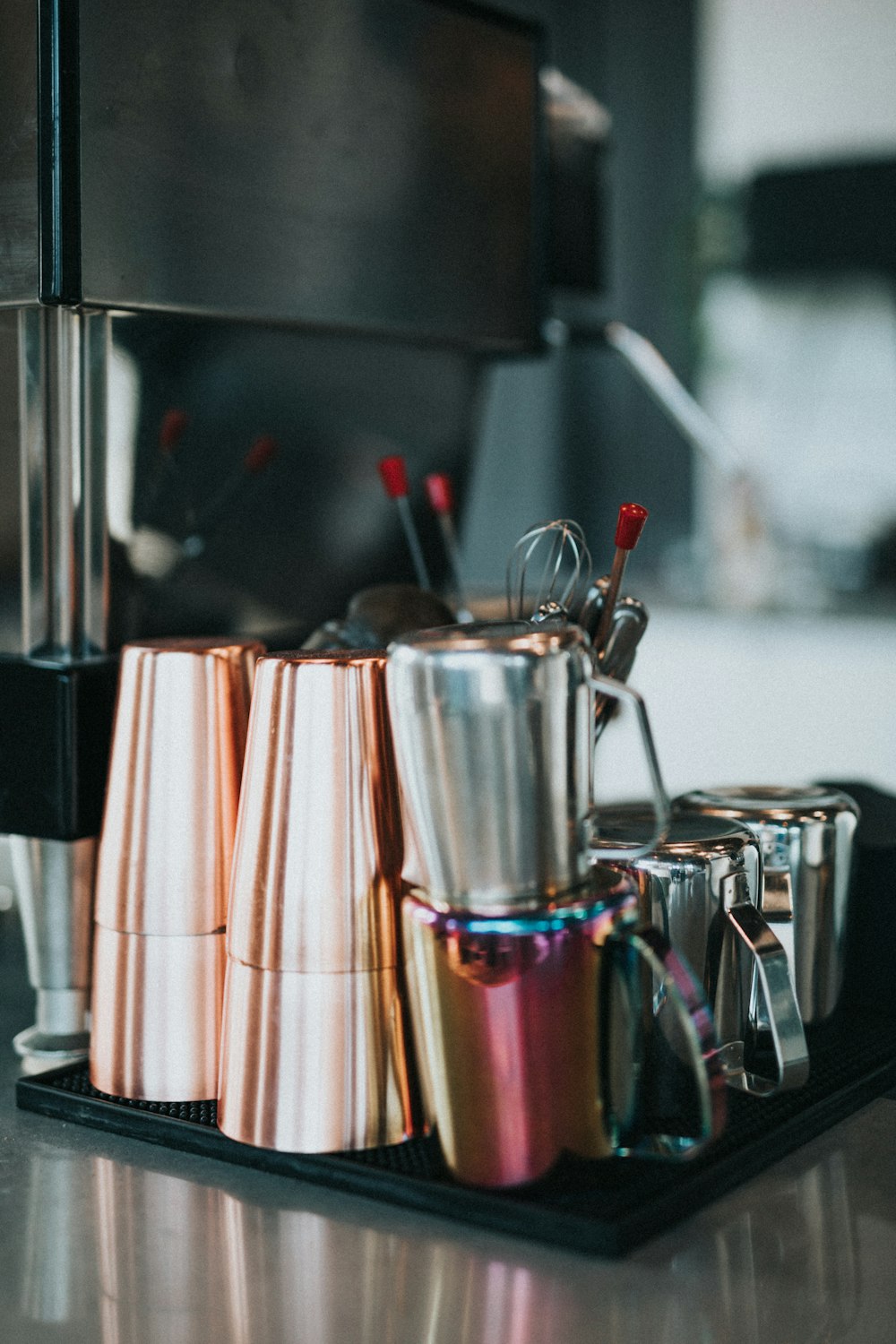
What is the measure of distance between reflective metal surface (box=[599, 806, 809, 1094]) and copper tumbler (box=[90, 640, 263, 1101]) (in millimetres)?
184

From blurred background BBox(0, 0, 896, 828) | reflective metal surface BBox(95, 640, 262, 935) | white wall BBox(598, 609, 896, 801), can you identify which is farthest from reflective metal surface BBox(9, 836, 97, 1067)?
white wall BBox(598, 609, 896, 801)

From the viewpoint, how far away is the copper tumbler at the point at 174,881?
69cm

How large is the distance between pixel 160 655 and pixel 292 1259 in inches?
10.7

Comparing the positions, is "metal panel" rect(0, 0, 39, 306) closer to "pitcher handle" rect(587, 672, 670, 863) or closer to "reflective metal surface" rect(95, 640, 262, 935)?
"reflective metal surface" rect(95, 640, 262, 935)

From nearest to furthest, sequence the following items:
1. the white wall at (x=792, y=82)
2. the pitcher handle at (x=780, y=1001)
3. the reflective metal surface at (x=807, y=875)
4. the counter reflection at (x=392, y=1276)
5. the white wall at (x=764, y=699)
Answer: the counter reflection at (x=392, y=1276) → the pitcher handle at (x=780, y=1001) → the reflective metal surface at (x=807, y=875) → the white wall at (x=764, y=699) → the white wall at (x=792, y=82)

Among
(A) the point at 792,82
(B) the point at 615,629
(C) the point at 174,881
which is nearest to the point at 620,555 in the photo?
(B) the point at 615,629

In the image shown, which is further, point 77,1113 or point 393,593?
point 393,593

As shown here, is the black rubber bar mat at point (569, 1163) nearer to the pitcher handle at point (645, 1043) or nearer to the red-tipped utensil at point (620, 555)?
the pitcher handle at point (645, 1043)

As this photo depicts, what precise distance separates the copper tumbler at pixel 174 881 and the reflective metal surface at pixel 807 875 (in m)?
0.25

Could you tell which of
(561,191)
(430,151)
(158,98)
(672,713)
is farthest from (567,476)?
(158,98)

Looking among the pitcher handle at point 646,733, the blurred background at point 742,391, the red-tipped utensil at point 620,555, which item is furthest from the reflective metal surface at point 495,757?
the blurred background at point 742,391

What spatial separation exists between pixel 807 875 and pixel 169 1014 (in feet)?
1.02

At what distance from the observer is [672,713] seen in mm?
2713

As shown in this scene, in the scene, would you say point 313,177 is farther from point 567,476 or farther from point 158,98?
point 567,476
